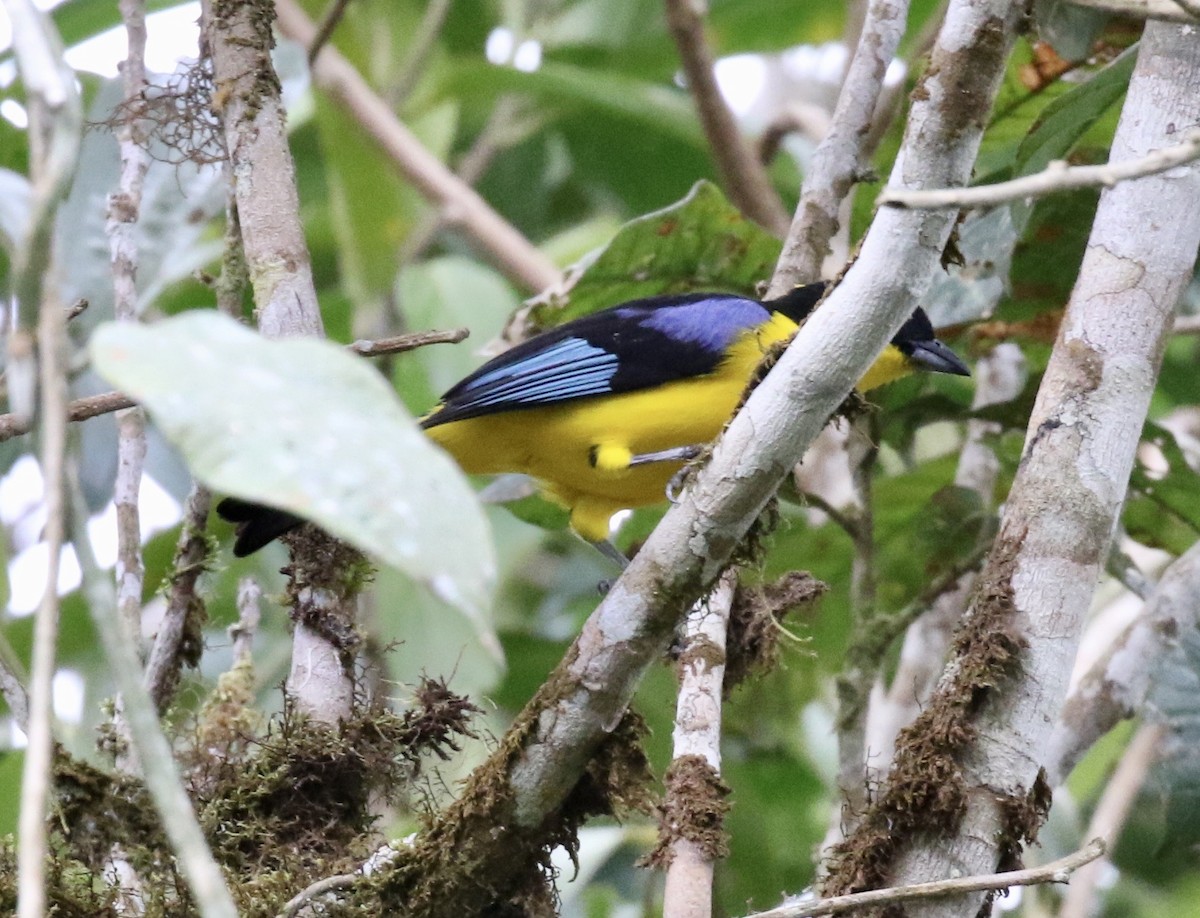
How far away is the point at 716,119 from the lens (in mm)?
5223

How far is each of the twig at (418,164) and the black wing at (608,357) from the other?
1607mm

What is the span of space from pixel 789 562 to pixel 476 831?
6.67 feet

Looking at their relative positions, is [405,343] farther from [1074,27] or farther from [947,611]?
[947,611]

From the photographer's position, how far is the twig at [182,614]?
2.92 meters

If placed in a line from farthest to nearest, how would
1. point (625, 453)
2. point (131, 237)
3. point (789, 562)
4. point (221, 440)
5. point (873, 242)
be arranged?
point (789, 562)
point (625, 453)
point (131, 237)
point (873, 242)
point (221, 440)

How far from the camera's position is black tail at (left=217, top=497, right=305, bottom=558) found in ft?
10.6

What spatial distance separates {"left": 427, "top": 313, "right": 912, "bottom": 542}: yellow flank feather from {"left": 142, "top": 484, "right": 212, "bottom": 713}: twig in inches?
37.3

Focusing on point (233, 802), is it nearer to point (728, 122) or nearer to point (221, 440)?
point (221, 440)

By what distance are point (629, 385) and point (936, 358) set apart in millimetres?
818

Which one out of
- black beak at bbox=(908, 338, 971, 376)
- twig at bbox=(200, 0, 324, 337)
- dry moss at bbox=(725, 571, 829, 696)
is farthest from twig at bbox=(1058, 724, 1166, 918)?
twig at bbox=(200, 0, 324, 337)

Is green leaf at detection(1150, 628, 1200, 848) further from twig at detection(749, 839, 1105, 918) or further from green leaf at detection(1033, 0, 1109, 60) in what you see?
green leaf at detection(1033, 0, 1109, 60)

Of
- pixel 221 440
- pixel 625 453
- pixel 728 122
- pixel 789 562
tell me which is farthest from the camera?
pixel 728 122

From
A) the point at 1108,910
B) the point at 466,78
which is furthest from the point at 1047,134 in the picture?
the point at 1108,910

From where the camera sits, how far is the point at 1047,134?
3.19 m
